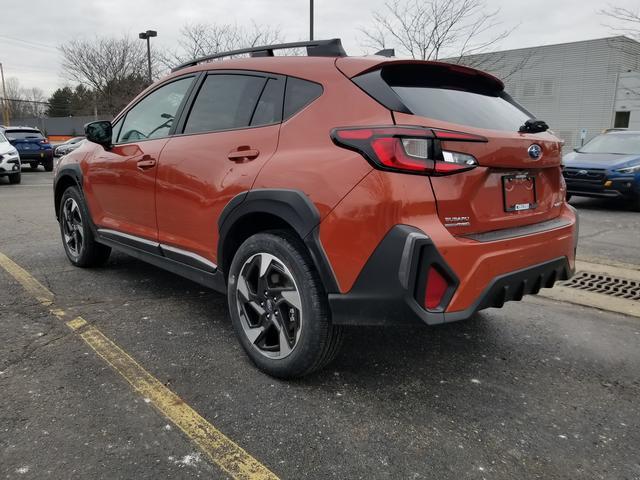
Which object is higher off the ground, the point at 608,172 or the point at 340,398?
the point at 608,172

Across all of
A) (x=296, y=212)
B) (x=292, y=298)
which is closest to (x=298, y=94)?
(x=296, y=212)

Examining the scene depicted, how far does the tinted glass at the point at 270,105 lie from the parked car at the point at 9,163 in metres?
13.3

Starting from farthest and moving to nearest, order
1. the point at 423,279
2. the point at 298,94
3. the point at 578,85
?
the point at 578,85, the point at 298,94, the point at 423,279

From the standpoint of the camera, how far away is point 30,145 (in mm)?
Answer: 18312

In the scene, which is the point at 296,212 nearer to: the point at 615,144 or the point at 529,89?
the point at 615,144

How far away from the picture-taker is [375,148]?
223cm

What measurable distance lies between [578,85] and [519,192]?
121 ft

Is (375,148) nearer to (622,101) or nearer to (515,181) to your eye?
(515,181)

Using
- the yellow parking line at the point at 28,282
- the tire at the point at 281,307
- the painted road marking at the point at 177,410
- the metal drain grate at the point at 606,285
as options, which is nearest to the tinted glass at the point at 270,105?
the tire at the point at 281,307

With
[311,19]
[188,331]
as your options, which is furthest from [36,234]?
[311,19]

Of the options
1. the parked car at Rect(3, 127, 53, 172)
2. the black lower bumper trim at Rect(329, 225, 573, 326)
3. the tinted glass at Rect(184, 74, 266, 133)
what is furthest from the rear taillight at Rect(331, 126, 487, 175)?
the parked car at Rect(3, 127, 53, 172)

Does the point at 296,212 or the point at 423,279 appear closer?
the point at 423,279

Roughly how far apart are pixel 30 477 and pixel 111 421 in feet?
1.37

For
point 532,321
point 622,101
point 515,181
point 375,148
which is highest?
point 622,101
